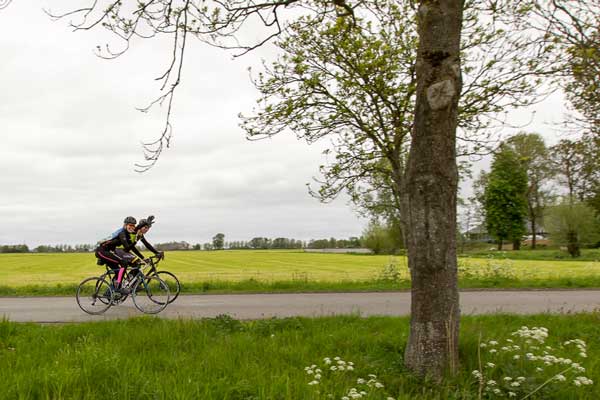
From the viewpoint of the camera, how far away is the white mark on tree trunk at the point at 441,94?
410cm

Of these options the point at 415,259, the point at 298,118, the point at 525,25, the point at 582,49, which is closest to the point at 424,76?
the point at 582,49

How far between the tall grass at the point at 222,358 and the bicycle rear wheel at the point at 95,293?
10.3ft

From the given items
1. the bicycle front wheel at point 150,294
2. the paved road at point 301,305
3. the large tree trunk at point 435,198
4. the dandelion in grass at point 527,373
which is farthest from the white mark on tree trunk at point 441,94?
the bicycle front wheel at point 150,294

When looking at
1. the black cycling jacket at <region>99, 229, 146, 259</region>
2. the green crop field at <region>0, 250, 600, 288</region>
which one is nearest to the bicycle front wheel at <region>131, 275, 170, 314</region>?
the black cycling jacket at <region>99, 229, 146, 259</region>

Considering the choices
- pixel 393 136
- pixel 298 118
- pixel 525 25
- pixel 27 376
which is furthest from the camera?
pixel 393 136

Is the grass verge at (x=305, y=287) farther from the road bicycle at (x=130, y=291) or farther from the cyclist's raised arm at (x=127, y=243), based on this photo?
the cyclist's raised arm at (x=127, y=243)

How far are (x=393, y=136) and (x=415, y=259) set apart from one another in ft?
39.5

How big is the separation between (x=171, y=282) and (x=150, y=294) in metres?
0.74

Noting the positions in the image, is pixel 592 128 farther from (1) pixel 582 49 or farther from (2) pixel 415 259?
(2) pixel 415 259

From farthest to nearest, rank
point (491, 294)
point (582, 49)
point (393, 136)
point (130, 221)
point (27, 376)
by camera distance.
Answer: point (393, 136) → point (491, 294) → point (130, 221) → point (582, 49) → point (27, 376)

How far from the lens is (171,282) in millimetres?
10617

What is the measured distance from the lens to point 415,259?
13.9ft

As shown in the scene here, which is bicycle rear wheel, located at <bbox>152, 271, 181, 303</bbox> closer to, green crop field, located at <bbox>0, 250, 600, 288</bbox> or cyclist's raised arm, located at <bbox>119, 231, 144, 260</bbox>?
cyclist's raised arm, located at <bbox>119, 231, 144, 260</bbox>

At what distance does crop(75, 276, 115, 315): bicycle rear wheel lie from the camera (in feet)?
32.5
